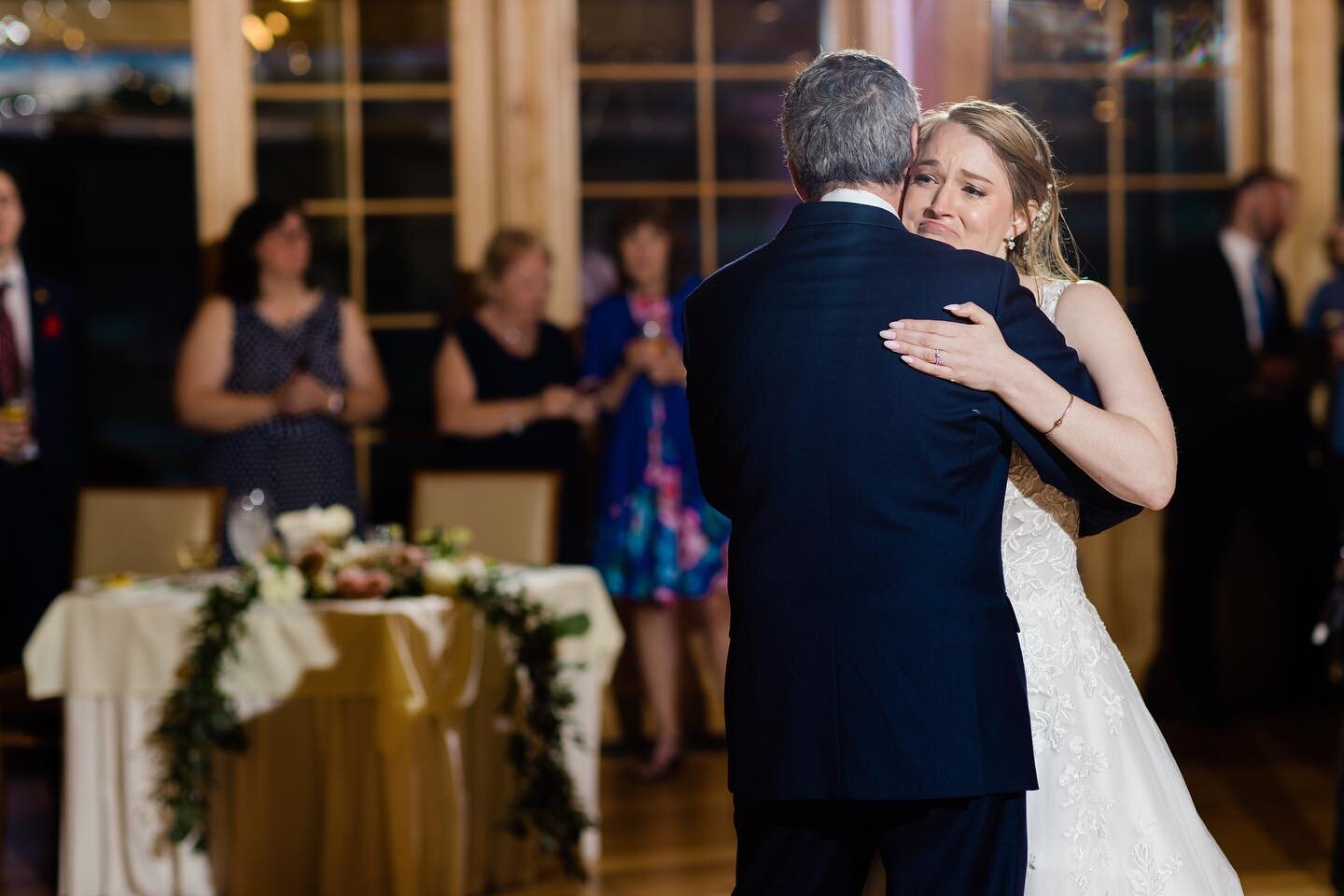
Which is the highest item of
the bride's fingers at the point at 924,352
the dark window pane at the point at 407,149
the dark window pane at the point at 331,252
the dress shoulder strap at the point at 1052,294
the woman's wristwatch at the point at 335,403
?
the dark window pane at the point at 407,149

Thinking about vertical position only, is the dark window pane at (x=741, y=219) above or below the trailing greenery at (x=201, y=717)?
above

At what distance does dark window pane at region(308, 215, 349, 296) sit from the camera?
565 centimetres

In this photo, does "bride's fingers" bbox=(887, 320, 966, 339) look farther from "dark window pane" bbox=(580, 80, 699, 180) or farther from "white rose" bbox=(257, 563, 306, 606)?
"dark window pane" bbox=(580, 80, 699, 180)

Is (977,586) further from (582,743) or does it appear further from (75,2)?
(75,2)

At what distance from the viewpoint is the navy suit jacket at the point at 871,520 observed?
5.78 feet

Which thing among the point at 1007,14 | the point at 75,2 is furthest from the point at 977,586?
the point at 75,2

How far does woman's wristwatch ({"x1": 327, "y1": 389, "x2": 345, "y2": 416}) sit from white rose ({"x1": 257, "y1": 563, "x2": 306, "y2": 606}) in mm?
1132

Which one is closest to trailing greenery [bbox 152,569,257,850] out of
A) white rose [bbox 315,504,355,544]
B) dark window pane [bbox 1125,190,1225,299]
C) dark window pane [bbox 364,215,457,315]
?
white rose [bbox 315,504,355,544]

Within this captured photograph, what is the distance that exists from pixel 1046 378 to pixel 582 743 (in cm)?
213

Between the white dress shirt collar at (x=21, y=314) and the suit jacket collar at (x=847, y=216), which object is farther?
the white dress shirt collar at (x=21, y=314)

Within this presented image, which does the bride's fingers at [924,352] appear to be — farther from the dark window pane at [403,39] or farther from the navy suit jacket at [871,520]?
the dark window pane at [403,39]

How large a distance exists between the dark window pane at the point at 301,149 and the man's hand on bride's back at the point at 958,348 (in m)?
4.20

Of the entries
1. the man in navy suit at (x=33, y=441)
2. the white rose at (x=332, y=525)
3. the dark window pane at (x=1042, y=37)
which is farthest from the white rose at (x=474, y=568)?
the dark window pane at (x=1042, y=37)

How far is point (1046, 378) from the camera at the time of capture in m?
1.81
